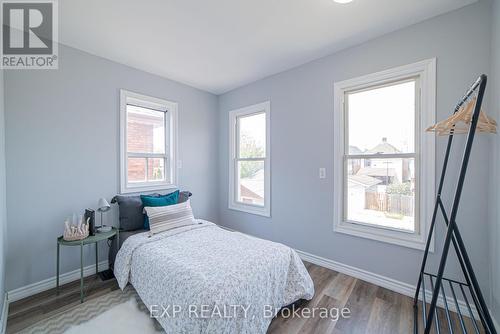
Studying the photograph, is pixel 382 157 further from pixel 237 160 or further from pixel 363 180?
pixel 237 160

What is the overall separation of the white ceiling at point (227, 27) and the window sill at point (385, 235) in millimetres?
2055

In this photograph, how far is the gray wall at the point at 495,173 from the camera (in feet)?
5.19

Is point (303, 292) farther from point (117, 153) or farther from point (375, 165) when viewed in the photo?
point (117, 153)

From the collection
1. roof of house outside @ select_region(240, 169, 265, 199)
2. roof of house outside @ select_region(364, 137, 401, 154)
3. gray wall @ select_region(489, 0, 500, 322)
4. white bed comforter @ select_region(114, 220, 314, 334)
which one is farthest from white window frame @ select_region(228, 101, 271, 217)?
gray wall @ select_region(489, 0, 500, 322)

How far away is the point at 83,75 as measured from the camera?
98.0 inches

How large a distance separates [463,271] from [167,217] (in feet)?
8.71

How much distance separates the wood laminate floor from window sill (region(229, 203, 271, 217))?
1138 millimetres

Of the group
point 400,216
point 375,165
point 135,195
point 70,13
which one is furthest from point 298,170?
Result: point 70,13

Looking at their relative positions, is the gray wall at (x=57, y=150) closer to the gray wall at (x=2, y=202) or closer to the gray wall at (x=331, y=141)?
the gray wall at (x=2, y=202)

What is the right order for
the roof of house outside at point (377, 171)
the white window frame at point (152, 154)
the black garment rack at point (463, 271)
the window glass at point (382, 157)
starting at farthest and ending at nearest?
the white window frame at point (152, 154) < the roof of house outside at point (377, 171) < the window glass at point (382, 157) < the black garment rack at point (463, 271)

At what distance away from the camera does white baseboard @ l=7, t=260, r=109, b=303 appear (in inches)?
81.0

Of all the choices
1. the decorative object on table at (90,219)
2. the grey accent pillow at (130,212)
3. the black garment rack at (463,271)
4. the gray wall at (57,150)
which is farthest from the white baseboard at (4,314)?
the black garment rack at (463,271)

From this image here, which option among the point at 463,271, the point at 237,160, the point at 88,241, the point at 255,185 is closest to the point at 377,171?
the point at 463,271

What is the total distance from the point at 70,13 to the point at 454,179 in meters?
3.74
